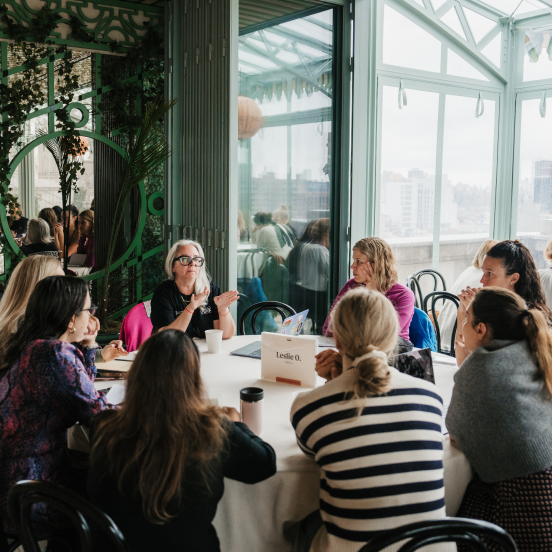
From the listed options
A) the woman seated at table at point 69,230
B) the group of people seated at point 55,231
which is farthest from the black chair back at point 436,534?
the woman seated at table at point 69,230

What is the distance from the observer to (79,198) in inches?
194

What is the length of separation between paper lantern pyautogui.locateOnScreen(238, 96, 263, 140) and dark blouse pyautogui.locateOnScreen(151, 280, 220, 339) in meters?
1.49

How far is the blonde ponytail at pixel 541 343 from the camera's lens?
1.76 m

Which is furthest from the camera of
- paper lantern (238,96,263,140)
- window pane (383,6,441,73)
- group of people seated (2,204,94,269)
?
window pane (383,6,441,73)

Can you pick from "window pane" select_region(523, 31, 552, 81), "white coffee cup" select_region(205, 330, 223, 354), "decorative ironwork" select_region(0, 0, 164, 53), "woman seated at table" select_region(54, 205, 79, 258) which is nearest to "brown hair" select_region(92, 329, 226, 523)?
"white coffee cup" select_region(205, 330, 223, 354)

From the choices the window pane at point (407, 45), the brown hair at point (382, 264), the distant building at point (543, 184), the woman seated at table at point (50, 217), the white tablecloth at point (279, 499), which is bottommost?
the white tablecloth at point (279, 499)

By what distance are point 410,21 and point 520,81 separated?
1.48m

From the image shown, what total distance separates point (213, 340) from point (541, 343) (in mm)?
1465

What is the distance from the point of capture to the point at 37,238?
4.73 m

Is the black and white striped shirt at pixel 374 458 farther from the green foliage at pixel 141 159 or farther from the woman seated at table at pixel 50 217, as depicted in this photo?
the woman seated at table at pixel 50 217

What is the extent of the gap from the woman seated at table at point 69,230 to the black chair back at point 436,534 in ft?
13.6

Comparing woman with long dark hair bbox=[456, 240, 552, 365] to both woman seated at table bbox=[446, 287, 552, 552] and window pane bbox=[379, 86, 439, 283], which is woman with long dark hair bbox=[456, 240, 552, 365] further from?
window pane bbox=[379, 86, 439, 283]

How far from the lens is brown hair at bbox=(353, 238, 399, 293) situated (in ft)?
10.4

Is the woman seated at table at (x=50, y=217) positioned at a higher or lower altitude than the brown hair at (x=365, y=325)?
higher
